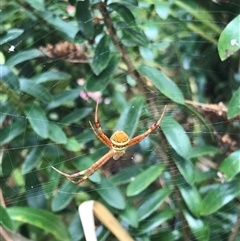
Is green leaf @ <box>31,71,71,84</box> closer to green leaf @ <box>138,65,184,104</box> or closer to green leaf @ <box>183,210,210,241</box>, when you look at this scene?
green leaf @ <box>138,65,184,104</box>

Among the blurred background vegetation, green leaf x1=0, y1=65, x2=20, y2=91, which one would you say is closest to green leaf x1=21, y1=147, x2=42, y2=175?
the blurred background vegetation

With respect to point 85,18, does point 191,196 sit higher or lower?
lower

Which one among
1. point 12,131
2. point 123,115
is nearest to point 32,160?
point 12,131

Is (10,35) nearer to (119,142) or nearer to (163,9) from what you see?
(163,9)

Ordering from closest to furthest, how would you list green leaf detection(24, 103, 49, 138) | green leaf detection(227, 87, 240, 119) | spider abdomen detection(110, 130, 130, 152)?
spider abdomen detection(110, 130, 130, 152), green leaf detection(227, 87, 240, 119), green leaf detection(24, 103, 49, 138)

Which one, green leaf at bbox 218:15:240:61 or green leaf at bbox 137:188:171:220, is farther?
green leaf at bbox 137:188:171:220

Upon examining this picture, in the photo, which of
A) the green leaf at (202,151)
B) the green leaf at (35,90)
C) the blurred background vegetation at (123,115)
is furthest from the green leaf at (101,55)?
the green leaf at (202,151)
